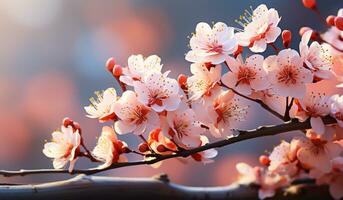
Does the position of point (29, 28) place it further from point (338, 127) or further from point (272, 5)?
point (338, 127)

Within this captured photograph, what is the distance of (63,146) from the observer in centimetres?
67

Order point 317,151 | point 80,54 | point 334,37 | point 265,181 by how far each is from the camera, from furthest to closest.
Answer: point 80,54 < point 265,181 < point 317,151 < point 334,37

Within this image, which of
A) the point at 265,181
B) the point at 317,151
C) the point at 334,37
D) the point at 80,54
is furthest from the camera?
the point at 80,54

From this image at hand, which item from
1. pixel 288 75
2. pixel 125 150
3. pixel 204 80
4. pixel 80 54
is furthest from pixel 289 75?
pixel 80 54

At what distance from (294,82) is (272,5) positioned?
0.87 m

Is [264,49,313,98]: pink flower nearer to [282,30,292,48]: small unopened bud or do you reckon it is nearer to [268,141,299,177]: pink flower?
[282,30,292,48]: small unopened bud

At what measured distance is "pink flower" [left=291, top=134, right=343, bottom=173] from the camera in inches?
27.1

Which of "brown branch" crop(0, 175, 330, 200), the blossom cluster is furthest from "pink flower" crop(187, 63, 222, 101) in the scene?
"brown branch" crop(0, 175, 330, 200)

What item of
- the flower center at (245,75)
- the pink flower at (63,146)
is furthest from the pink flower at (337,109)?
the pink flower at (63,146)

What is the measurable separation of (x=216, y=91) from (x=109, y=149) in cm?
16

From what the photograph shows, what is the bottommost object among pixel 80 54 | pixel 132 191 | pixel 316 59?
pixel 132 191

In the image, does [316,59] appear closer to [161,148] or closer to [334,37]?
[334,37]

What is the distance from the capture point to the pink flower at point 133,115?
2.05 ft

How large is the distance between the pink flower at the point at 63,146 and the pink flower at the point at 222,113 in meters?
0.16
